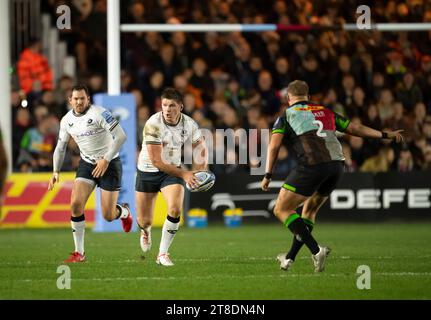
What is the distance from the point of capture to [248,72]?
75.3ft

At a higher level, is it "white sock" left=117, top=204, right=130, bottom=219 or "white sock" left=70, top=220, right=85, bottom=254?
"white sock" left=117, top=204, right=130, bottom=219

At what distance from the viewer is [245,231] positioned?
19.7m

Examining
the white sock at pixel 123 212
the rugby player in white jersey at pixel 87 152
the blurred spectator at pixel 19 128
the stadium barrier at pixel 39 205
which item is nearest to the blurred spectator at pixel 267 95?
the stadium barrier at pixel 39 205

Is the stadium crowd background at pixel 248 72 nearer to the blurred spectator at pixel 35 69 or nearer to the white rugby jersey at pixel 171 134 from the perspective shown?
the blurred spectator at pixel 35 69

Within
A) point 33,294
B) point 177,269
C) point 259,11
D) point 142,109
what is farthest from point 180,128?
point 259,11

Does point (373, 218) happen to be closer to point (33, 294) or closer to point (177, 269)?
point (177, 269)

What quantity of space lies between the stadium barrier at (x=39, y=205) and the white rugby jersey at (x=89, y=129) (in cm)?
657

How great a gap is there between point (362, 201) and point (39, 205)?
6306mm

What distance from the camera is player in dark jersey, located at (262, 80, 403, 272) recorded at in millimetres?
11984

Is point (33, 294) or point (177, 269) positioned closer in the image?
point (33, 294)

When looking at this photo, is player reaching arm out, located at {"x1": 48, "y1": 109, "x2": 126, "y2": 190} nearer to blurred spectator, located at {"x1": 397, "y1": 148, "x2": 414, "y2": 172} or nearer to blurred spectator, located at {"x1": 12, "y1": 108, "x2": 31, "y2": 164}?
blurred spectator, located at {"x1": 12, "y1": 108, "x2": 31, "y2": 164}

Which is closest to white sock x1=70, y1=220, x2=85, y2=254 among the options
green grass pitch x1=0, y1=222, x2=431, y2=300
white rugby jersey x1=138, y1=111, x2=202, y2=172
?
green grass pitch x1=0, y1=222, x2=431, y2=300

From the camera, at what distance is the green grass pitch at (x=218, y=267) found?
408 inches

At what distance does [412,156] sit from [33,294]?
13.7m
